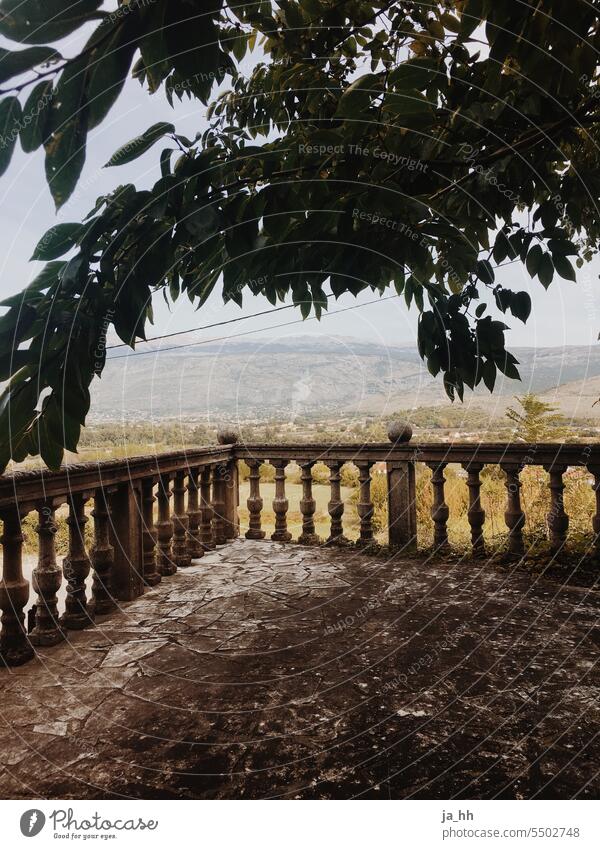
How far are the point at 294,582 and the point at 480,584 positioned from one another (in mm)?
1603

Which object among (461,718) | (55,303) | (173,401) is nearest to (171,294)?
(55,303)

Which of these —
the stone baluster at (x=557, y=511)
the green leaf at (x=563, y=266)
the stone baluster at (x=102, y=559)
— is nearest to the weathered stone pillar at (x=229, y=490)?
the stone baluster at (x=102, y=559)

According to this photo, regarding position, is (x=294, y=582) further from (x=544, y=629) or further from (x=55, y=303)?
(x=55, y=303)

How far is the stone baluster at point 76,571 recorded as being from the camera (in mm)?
3385

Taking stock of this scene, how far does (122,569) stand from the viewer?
392cm

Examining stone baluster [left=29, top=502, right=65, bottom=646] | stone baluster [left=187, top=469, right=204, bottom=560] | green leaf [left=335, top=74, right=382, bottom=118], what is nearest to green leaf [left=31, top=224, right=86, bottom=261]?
green leaf [left=335, top=74, right=382, bottom=118]

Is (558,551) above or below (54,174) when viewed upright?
below

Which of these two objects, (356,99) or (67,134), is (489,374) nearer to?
(356,99)

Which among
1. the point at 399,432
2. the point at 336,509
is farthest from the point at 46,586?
the point at 399,432

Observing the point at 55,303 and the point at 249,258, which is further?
the point at 249,258

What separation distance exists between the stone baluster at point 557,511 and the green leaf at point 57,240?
4.45 meters

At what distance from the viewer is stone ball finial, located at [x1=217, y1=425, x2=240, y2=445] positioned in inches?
243

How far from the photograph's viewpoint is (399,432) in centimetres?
515

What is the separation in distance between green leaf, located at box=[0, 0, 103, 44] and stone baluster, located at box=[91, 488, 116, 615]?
3.18m
